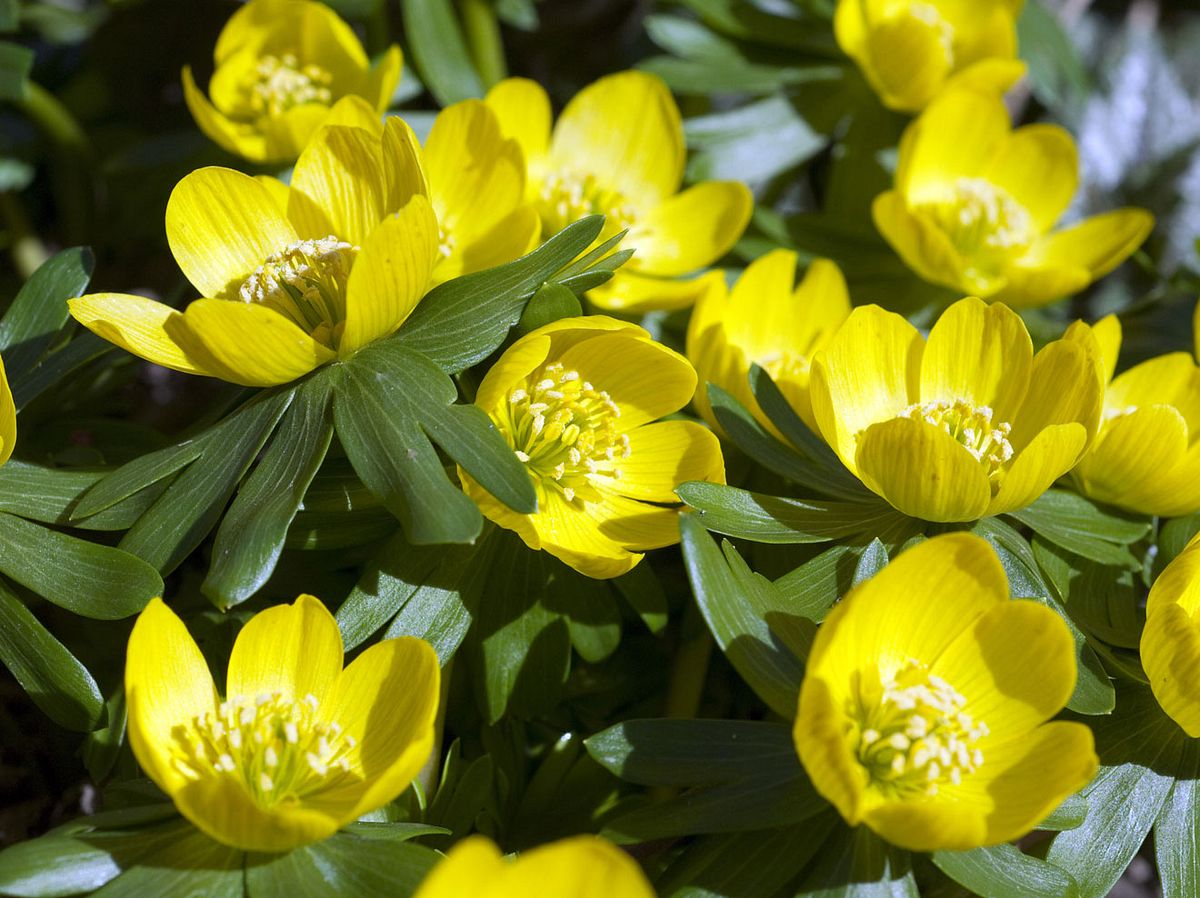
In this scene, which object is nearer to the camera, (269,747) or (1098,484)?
(269,747)

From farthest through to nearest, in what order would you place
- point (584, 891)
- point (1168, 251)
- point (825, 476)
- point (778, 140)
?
point (1168, 251), point (778, 140), point (825, 476), point (584, 891)

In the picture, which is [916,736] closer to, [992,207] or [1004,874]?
[1004,874]

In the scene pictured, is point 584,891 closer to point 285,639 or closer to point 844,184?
point 285,639

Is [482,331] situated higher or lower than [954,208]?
higher

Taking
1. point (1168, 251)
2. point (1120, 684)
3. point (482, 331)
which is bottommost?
point (1168, 251)

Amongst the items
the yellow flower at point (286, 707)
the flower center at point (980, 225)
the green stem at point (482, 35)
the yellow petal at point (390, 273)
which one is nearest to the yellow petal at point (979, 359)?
the flower center at point (980, 225)

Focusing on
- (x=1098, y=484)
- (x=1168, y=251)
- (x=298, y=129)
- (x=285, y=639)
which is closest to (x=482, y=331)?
(x=285, y=639)

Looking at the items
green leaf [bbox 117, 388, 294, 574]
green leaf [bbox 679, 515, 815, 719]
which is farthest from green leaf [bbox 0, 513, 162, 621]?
green leaf [bbox 679, 515, 815, 719]
